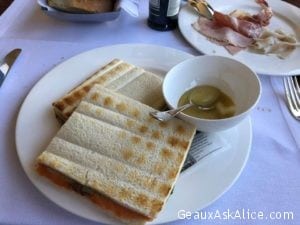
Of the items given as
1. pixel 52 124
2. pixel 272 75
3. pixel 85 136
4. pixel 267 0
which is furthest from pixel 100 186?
pixel 267 0

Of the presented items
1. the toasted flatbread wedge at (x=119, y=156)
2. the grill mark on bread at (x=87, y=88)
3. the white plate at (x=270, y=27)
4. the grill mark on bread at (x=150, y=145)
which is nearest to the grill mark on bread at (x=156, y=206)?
the toasted flatbread wedge at (x=119, y=156)

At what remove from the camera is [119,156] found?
1.87ft

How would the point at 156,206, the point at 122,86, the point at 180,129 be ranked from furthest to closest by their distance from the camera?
the point at 122,86 → the point at 180,129 → the point at 156,206

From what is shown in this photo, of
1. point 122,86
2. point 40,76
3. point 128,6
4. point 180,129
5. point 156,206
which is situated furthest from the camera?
point 128,6

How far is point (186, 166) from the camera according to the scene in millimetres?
611

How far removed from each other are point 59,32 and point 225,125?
62 centimetres

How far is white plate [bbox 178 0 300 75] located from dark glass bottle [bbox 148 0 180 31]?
3 centimetres

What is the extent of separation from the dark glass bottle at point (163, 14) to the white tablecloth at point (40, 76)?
0.03m

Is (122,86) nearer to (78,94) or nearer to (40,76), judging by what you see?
(78,94)

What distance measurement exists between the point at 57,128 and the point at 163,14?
50 cm

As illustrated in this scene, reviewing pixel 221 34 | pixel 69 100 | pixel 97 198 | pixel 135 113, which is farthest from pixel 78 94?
pixel 221 34

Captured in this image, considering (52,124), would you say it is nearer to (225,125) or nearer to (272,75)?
(225,125)

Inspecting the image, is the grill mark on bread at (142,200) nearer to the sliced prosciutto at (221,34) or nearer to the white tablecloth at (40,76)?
the white tablecloth at (40,76)

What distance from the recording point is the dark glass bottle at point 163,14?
3.10 ft
